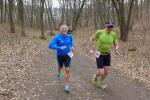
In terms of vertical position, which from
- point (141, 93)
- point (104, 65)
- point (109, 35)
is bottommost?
point (141, 93)

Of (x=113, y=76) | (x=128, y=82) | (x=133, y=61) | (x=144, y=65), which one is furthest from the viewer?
(x=133, y=61)

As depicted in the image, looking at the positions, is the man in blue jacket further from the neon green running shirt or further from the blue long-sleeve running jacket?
the neon green running shirt

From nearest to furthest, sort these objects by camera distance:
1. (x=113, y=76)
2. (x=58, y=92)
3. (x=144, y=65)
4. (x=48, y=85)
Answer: (x=58, y=92) → (x=48, y=85) → (x=113, y=76) → (x=144, y=65)

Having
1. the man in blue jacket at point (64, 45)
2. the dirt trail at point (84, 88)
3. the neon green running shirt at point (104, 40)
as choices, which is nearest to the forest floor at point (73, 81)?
the dirt trail at point (84, 88)

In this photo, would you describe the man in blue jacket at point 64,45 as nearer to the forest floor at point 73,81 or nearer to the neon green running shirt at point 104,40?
the forest floor at point 73,81

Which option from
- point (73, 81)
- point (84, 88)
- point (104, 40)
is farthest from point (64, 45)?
point (73, 81)

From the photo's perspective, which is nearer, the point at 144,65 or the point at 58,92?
the point at 58,92

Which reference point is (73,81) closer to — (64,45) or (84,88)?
(84,88)

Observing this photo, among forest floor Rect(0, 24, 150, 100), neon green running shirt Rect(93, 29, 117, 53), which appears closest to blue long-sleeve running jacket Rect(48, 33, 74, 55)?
neon green running shirt Rect(93, 29, 117, 53)

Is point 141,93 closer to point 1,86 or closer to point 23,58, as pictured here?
point 1,86

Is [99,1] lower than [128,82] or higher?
higher

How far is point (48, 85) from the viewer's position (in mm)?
10523

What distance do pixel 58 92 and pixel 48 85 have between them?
1.04 meters

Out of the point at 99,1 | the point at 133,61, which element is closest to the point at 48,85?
the point at 133,61
